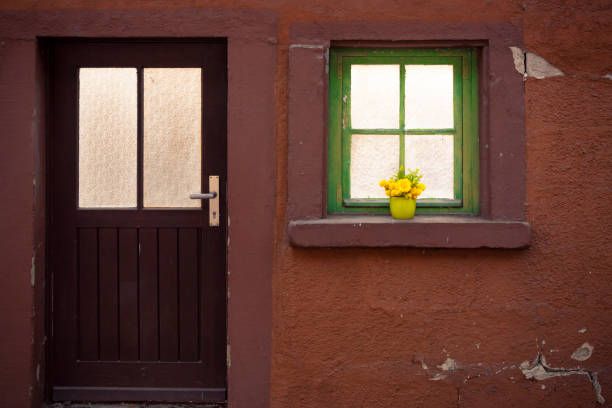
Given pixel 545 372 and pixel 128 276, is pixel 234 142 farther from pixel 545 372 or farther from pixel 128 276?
pixel 545 372

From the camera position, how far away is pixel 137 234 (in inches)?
127

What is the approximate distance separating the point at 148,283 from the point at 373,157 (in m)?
1.53

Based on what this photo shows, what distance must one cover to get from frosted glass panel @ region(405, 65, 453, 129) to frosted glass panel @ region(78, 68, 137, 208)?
1.64m

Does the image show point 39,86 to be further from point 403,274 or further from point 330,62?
point 403,274

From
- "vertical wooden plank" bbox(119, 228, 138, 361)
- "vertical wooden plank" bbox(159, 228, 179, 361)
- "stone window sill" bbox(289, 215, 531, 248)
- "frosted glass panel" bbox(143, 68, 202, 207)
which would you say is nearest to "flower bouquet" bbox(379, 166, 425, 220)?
"stone window sill" bbox(289, 215, 531, 248)

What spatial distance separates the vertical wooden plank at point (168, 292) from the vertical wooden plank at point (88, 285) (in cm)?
39

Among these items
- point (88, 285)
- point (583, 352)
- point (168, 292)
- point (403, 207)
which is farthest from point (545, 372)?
point (88, 285)

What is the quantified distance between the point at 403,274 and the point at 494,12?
1.52 meters

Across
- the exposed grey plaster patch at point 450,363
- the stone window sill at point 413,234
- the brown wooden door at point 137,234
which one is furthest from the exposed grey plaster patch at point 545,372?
the brown wooden door at point 137,234

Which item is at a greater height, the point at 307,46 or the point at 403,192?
the point at 307,46

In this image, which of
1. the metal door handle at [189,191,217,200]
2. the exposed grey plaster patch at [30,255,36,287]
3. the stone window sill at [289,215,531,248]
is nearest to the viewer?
the stone window sill at [289,215,531,248]

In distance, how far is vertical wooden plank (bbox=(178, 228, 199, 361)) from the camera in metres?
3.24

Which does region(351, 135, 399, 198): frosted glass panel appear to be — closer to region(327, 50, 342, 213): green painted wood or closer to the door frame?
region(327, 50, 342, 213): green painted wood

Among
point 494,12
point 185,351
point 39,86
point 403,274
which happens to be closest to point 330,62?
point 494,12
